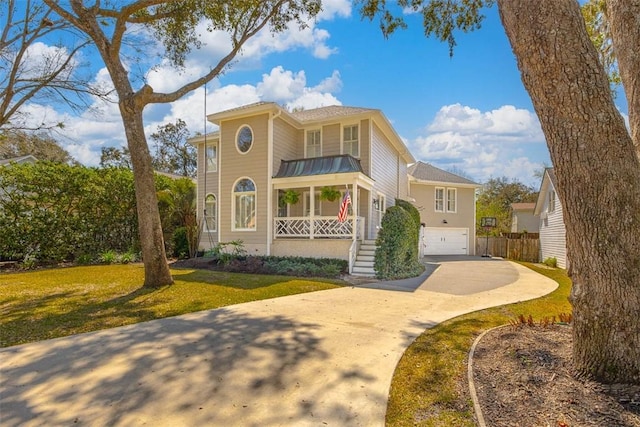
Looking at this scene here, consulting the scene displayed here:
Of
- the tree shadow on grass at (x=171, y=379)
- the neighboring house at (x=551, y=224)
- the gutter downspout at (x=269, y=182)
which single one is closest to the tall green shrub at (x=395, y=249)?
the gutter downspout at (x=269, y=182)

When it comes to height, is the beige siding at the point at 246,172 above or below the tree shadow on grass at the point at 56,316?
above

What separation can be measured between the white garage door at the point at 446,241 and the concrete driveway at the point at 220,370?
1844cm

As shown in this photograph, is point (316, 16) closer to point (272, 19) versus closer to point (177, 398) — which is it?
point (272, 19)

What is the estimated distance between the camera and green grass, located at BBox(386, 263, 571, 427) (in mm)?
2988

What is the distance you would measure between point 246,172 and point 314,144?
3.37m

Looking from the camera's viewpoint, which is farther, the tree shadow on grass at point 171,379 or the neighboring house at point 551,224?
the neighboring house at point 551,224

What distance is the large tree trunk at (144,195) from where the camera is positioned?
8.62 meters

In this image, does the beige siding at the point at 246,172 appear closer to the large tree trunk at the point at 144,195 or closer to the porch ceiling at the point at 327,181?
the porch ceiling at the point at 327,181

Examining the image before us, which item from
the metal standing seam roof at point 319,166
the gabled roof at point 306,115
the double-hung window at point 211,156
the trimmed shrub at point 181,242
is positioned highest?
the gabled roof at point 306,115

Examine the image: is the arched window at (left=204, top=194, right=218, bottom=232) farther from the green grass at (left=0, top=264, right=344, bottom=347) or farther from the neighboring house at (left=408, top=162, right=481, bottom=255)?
the neighboring house at (left=408, top=162, right=481, bottom=255)

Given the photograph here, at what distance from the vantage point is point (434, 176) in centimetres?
2547

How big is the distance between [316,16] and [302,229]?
7.60 metres

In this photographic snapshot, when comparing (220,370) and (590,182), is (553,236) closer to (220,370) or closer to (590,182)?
(590,182)

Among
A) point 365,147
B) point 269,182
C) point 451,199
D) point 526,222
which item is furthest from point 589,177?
point 526,222
